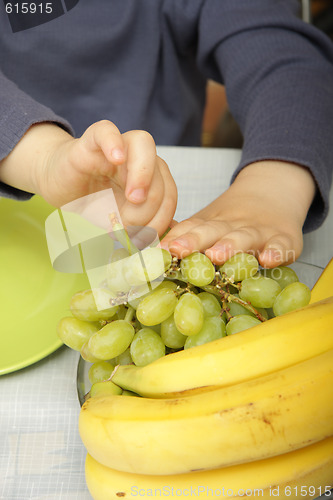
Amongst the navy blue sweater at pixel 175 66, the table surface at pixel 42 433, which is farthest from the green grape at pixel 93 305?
the navy blue sweater at pixel 175 66

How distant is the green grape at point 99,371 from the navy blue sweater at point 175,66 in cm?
30

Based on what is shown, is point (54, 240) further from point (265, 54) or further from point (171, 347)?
point (265, 54)

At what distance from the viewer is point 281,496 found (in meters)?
0.25

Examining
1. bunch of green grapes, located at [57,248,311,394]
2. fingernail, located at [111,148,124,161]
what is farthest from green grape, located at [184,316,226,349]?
fingernail, located at [111,148,124,161]

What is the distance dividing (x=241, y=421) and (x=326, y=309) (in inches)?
3.3

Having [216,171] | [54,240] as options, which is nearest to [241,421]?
[54,240]

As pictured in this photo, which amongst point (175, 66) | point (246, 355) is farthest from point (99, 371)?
point (175, 66)

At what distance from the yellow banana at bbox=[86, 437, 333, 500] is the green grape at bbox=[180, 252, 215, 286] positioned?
0.11 meters

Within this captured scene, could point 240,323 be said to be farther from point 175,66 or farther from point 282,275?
point 175,66

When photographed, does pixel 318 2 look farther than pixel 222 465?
Yes

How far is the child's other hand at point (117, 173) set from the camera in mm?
304

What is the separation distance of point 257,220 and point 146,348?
0.69 feet

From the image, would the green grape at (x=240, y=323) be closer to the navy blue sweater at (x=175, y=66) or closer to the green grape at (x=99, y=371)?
the green grape at (x=99, y=371)

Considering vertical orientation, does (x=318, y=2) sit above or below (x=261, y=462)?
below
